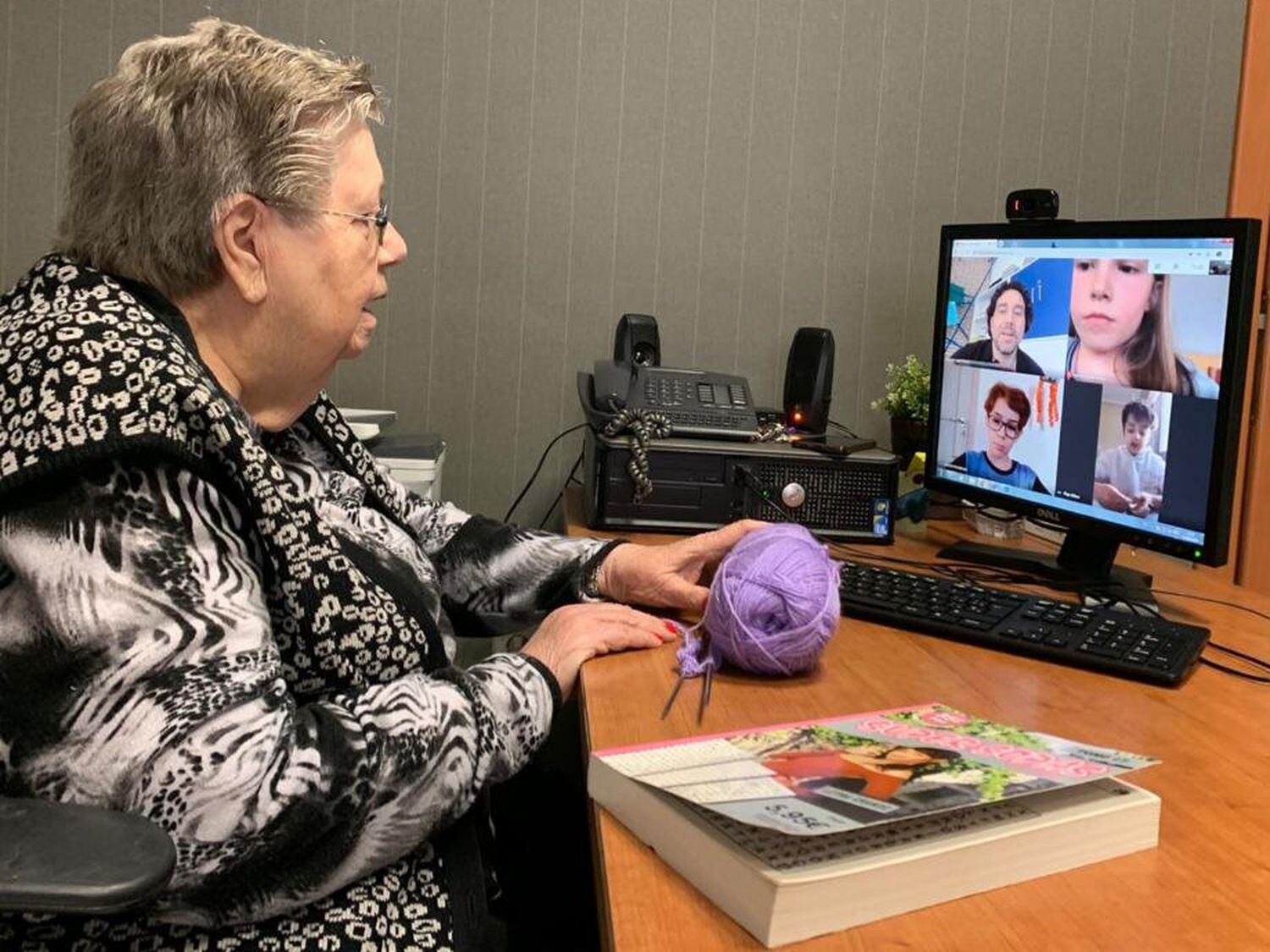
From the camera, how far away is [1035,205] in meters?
1.79

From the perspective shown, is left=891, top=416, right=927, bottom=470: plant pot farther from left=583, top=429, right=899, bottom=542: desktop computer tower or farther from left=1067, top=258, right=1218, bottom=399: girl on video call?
left=1067, top=258, right=1218, bottom=399: girl on video call

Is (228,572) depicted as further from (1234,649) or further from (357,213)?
(1234,649)

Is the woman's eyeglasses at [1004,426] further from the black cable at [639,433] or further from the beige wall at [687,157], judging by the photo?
the beige wall at [687,157]

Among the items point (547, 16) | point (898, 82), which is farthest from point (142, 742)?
point (898, 82)

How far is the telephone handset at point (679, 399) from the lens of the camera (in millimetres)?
2037

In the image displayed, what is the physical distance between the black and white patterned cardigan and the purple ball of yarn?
185 millimetres

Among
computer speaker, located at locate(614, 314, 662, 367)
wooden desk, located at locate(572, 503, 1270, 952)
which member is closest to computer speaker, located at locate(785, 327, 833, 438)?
computer speaker, located at locate(614, 314, 662, 367)

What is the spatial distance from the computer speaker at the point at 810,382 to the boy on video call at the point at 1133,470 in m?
0.67

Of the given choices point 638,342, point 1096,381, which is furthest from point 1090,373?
point 638,342

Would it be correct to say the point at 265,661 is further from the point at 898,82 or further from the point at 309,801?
the point at 898,82

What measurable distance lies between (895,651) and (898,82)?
4.78 ft

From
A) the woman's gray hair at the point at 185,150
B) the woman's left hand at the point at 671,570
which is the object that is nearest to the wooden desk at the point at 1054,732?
the woman's left hand at the point at 671,570

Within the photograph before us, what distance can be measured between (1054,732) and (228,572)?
0.69 m

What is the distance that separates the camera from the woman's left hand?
4.83 ft
